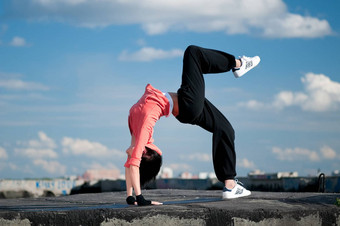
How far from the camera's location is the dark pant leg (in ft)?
17.6

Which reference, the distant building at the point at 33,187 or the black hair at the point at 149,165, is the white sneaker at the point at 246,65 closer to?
the black hair at the point at 149,165

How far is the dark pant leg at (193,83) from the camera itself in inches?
211

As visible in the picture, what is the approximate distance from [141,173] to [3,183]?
10.6 m

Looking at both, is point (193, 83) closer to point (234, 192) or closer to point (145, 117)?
point (145, 117)

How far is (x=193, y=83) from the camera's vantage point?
5367mm

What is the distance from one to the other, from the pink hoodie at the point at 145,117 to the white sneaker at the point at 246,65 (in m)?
1.04

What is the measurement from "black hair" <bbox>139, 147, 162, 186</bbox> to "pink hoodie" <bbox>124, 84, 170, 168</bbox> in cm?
5

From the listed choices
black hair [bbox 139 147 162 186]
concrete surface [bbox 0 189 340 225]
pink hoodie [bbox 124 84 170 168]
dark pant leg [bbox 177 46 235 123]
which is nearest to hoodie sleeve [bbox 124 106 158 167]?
pink hoodie [bbox 124 84 170 168]

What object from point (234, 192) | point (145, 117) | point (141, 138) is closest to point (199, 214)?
point (141, 138)

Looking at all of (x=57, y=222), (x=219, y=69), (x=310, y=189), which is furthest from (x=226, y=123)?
(x=310, y=189)

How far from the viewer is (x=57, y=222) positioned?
4.20 meters

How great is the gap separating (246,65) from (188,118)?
1.08 m

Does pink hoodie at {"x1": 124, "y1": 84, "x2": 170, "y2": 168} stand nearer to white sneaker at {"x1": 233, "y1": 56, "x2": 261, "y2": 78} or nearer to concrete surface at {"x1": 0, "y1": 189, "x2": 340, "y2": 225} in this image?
concrete surface at {"x1": 0, "y1": 189, "x2": 340, "y2": 225}

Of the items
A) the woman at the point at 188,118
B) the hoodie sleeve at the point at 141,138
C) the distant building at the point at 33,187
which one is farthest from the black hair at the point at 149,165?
the distant building at the point at 33,187
